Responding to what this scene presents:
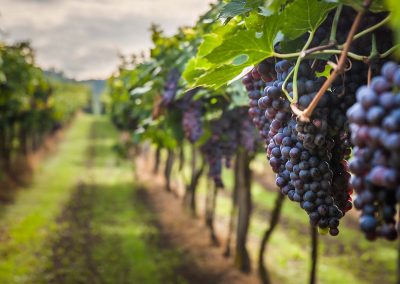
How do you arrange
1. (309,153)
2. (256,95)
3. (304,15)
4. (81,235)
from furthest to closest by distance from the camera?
(81,235) < (256,95) < (309,153) < (304,15)

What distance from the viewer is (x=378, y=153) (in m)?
0.90

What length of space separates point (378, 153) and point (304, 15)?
0.56 metres

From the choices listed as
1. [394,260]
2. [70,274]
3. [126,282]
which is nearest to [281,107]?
[126,282]

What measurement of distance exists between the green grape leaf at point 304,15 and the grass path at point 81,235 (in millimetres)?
9145

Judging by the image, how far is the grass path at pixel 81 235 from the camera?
1027cm

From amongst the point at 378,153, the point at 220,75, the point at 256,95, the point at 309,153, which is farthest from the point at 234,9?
the point at 378,153

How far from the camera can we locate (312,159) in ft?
4.60

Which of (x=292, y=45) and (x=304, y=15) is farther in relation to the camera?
(x=292, y=45)

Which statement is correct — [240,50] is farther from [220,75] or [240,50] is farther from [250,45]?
[220,75]

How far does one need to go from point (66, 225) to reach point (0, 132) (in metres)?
6.52

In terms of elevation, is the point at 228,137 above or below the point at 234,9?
below

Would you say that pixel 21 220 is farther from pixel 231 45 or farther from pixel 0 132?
pixel 231 45

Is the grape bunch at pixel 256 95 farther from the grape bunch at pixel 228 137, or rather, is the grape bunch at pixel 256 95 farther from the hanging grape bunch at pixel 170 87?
the grape bunch at pixel 228 137

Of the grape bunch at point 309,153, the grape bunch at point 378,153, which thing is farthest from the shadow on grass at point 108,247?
the grape bunch at point 378,153
